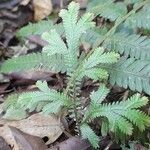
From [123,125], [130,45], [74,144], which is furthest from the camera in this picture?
[130,45]

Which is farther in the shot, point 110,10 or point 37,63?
point 110,10

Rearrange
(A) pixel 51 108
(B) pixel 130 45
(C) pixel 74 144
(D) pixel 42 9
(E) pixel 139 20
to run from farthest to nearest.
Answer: (D) pixel 42 9
(E) pixel 139 20
(B) pixel 130 45
(C) pixel 74 144
(A) pixel 51 108

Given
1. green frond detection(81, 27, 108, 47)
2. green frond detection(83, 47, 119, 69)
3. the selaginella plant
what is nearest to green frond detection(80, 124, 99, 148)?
the selaginella plant

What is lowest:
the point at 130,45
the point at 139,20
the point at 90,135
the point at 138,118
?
the point at 90,135

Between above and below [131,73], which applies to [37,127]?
below

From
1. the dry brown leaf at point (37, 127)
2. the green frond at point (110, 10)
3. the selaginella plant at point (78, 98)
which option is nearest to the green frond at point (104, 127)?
the selaginella plant at point (78, 98)

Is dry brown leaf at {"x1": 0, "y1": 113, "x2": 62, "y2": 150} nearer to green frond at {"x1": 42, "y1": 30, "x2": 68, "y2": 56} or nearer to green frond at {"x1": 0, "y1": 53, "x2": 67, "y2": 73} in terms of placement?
green frond at {"x1": 0, "y1": 53, "x2": 67, "y2": 73}

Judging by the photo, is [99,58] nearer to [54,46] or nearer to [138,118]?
[54,46]

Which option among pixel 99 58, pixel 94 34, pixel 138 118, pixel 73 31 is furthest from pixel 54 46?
pixel 138 118
